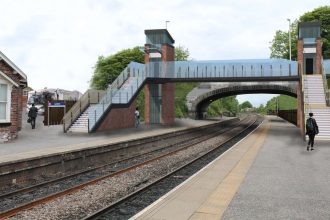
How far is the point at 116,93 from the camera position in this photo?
29.0m

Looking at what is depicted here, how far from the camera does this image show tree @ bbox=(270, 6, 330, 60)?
65.3 m

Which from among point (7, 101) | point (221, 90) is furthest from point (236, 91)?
point (7, 101)

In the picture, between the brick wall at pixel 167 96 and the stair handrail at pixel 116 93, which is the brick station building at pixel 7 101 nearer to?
the stair handrail at pixel 116 93

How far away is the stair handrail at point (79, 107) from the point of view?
84.7 feet

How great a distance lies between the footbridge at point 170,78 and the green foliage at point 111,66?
113ft

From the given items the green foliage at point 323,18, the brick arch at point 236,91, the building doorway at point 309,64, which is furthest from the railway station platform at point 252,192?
the green foliage at point 323,18

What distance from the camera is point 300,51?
3334cm

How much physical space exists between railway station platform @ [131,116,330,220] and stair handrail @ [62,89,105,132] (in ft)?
46.7

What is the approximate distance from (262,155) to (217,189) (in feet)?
24.4

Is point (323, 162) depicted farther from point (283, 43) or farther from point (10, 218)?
point (283, 43)

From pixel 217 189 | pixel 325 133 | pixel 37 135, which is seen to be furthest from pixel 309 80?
pixel 217 189

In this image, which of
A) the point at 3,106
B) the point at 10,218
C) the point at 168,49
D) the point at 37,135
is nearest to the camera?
the point at 10,218

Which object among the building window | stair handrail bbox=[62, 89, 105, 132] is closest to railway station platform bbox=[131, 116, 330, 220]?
the building window

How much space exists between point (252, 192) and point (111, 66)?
65.2 metres
